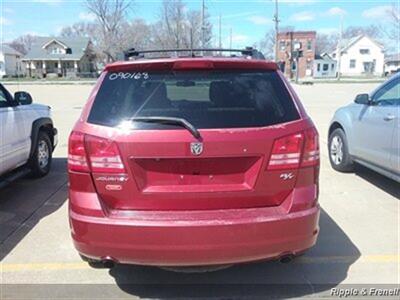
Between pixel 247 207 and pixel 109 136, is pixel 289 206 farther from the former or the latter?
pixel 109 136

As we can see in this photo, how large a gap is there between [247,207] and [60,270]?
6.03ft

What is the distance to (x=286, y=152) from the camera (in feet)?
9.94

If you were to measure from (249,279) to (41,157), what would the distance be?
4.41m

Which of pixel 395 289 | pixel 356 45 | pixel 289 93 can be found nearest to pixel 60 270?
pixel 289 93

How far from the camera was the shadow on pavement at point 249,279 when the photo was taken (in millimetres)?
3457

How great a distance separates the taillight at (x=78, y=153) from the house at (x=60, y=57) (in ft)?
255

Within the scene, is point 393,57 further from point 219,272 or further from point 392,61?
point 219,272

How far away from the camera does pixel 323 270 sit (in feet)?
12.5

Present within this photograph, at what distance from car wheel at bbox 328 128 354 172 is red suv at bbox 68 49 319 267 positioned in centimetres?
408

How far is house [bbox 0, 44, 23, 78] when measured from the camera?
84438 mm

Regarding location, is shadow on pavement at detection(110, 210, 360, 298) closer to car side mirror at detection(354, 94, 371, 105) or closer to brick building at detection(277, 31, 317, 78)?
car side mirror at detection(354, 94, 371, 105)

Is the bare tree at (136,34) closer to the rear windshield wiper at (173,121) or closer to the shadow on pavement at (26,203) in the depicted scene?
the shadow on pavement at (26,203)

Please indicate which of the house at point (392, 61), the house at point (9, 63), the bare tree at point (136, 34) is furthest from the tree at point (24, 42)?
the house at point (392, 61)

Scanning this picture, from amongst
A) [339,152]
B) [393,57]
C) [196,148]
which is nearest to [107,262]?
[196,148]
